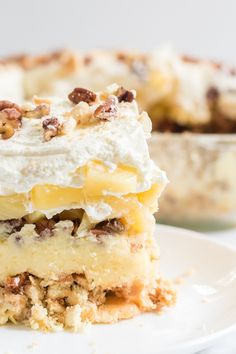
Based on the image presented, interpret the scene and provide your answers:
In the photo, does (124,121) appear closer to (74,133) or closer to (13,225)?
(74,133)

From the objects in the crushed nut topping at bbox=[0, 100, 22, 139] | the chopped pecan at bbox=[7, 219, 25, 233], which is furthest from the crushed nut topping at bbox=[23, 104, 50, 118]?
the chopped pecan at bbox=[7, 219, 25, 233]

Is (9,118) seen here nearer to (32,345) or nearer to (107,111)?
(107,111)

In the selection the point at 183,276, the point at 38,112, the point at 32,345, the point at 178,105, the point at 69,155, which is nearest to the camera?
the point at 32,345

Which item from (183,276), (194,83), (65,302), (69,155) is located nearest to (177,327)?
(65,302)

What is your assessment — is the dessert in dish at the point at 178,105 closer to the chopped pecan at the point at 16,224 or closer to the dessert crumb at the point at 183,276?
the dessert crumb at the point at 183,276

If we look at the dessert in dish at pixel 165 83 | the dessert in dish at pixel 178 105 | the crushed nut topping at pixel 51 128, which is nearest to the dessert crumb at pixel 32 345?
the crushed nut topping at pixel 51 128
